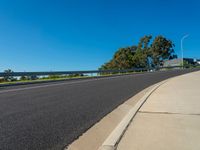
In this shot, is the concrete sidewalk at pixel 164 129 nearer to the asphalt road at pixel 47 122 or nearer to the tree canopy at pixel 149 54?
the asphalt road at pixel 47 122

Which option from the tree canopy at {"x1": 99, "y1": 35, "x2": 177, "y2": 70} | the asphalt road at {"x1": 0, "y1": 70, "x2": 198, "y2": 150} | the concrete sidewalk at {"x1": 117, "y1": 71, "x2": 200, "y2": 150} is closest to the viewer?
the concrete sidewalk at {"x1": 117, "y1": 71, "x2": 200, "y2": 150}

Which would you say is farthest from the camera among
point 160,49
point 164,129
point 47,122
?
point 160,49

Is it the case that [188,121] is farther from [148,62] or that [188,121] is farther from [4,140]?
[148,62]

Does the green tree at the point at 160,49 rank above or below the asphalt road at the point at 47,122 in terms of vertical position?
above

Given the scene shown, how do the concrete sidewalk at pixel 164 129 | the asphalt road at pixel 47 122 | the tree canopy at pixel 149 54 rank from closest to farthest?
the concrete sidewalk at pixel 164 129 < the asphalt road at pixel 47 122 < the tree canopy at pixel 149 54

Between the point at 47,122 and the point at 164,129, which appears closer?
the point at 164,129

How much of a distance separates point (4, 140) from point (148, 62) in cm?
8007

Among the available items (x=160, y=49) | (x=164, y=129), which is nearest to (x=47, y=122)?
(x=164, y=129)

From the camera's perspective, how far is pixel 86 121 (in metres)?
5.29

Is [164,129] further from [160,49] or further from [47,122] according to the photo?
[160,49]

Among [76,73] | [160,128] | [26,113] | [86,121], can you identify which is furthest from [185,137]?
[76,73]

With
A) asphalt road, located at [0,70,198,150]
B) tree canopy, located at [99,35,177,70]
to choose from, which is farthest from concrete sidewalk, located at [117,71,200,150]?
tree canopy, located at [99,35,177,70]

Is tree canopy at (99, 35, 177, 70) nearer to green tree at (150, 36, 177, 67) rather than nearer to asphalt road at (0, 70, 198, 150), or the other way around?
green tree at (150, 36, 177, 67)

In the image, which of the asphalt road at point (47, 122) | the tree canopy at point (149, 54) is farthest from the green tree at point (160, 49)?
the asphalt road at point (47, 122)
